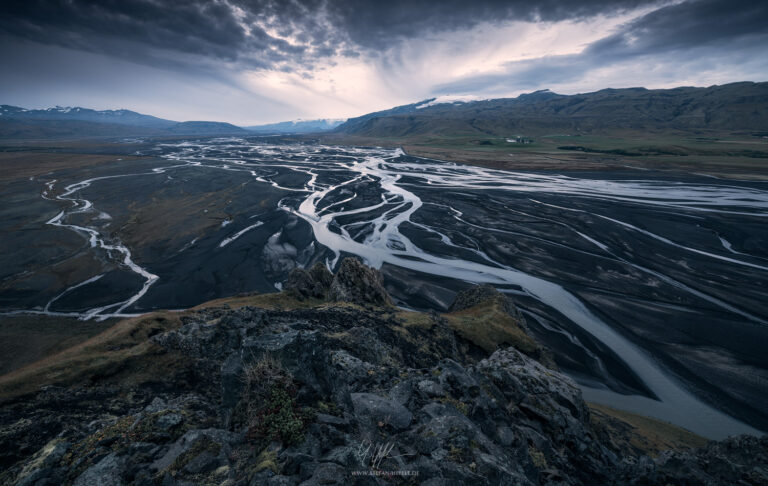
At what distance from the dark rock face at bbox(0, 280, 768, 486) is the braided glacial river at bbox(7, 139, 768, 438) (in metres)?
15.5

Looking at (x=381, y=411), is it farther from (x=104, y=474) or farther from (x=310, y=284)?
(x=310, y=284)

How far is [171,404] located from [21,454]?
Result: 168 inches

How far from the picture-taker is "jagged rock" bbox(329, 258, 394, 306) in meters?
28.1

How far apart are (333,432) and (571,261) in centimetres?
4818

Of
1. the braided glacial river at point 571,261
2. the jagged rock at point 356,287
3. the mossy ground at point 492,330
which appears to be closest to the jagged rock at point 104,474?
the jagged rock at point 356,287

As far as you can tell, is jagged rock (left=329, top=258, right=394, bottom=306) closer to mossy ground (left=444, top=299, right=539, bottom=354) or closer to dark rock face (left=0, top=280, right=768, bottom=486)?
mossy ground (left=444, top=299, right=539, bottom=354)

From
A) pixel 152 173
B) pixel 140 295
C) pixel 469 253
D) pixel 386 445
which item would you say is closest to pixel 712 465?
pixel 386 445

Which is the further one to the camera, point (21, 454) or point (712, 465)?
point (712, 465)

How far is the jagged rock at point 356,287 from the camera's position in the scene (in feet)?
92.2

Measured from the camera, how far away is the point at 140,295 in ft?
122

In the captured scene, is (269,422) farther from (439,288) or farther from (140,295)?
(140,295)

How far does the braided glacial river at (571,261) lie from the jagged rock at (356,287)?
8.20 meters

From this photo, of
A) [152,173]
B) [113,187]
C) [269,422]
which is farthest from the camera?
[152,173]

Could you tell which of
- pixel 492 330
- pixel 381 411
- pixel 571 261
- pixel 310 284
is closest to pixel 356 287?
pixel 310 284
